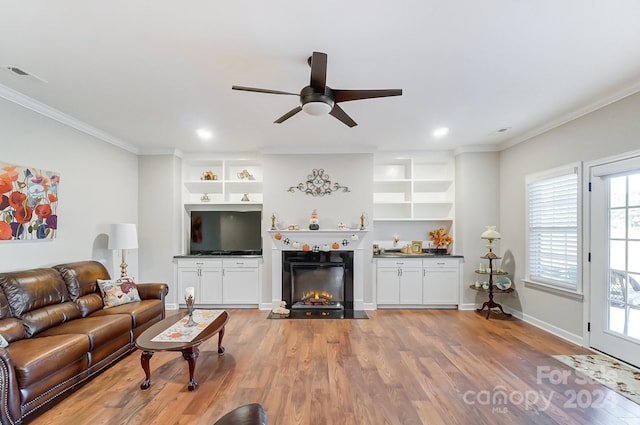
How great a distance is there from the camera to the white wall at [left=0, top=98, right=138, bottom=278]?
312 centimetres

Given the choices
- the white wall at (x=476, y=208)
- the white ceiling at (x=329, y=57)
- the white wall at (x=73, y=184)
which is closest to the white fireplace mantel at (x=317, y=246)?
the white wall at (x=476, y=208)

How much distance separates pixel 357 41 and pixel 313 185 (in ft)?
10.5

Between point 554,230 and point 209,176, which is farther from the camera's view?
point 209,176

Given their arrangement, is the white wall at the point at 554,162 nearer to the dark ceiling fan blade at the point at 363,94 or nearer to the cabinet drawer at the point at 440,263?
the cabinet drawer at the point at 440,263

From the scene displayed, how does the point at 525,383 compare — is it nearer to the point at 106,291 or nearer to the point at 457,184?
the point at 457,184

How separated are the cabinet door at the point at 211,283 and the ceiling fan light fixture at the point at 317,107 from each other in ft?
12.1

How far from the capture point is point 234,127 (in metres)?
4.09

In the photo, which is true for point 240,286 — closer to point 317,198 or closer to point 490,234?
point 317,198

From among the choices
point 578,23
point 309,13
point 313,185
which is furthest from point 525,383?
point 313,185

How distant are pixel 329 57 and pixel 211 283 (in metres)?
4.20

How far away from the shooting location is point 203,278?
17.0 ft

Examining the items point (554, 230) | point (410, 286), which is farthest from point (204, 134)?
point (554, 230)

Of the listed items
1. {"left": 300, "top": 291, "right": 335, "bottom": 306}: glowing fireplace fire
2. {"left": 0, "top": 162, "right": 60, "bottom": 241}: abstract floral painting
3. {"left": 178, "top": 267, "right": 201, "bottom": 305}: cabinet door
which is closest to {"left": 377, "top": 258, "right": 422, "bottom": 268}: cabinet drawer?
{"left": 300, "top": 291, "right": 335, "bottom": 306}: glowing fireplace fire

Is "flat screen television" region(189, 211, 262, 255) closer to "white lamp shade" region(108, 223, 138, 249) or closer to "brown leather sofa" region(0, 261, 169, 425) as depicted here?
"white lamp shade" region(108, 223, 138, 249)
